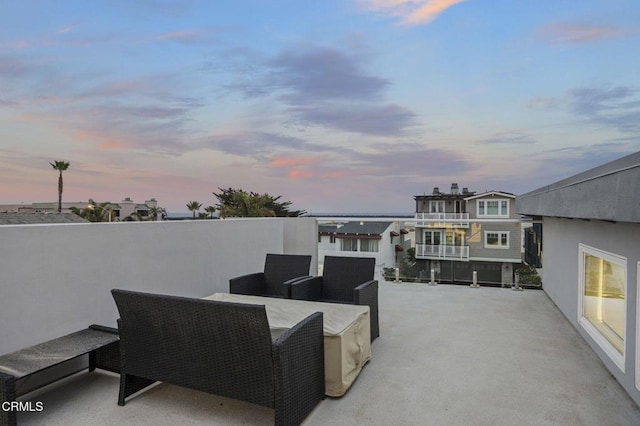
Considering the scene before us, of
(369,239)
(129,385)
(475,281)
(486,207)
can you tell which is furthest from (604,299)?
(129,385)

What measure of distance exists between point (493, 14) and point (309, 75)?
15.4 ft

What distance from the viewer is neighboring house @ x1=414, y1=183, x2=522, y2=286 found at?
6482 mm

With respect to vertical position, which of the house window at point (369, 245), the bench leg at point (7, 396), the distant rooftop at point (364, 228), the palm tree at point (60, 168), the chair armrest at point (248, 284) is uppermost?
the palm tree at point (60, 168)

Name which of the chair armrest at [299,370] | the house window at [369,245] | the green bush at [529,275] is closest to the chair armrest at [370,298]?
the chair armrest at [299,370]

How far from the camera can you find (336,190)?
577 inches

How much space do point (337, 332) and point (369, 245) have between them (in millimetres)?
3482

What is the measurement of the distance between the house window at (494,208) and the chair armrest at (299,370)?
5462 millimetres

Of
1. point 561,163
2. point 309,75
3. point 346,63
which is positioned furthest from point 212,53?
point 561,163

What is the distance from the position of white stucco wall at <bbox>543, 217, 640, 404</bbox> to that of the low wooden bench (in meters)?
3.92

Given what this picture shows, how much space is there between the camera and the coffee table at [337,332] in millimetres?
2695

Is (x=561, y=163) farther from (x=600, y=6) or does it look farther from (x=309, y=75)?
(x=309, y=75)

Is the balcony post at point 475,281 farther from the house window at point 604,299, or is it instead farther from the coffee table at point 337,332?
the coffee table at point 337,332

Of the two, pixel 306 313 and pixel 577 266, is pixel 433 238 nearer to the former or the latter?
pixel 577 266

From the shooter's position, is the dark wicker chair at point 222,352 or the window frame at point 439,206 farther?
the window frame at point 439,206
